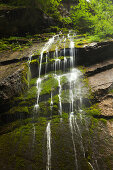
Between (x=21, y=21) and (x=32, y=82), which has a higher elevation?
(x=21, y=21)

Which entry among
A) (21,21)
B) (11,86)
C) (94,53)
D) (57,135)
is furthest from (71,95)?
(21,21)

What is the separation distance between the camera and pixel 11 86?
480 cm

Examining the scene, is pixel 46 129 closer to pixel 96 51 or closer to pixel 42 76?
pixel 42 76

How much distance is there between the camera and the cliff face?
9.85 metres

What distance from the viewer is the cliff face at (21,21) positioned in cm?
985

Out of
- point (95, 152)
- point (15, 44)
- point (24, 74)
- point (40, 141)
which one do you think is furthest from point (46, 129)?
point (15, 44)

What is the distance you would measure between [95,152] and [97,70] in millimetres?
4590

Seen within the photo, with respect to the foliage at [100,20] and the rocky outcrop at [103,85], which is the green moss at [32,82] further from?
the foliage at [100,20]

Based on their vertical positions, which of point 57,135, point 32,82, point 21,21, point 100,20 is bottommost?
point 57,135

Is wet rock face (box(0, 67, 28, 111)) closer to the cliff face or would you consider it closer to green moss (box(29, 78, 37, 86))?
green moss (box(29, 78, 37, 86))

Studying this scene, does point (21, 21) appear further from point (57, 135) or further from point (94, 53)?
point (57, 135)

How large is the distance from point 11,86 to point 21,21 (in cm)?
840

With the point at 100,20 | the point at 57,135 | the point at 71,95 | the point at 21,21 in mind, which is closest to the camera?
the point at 57,135

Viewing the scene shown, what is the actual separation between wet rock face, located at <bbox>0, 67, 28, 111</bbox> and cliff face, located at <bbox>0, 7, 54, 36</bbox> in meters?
6.70
